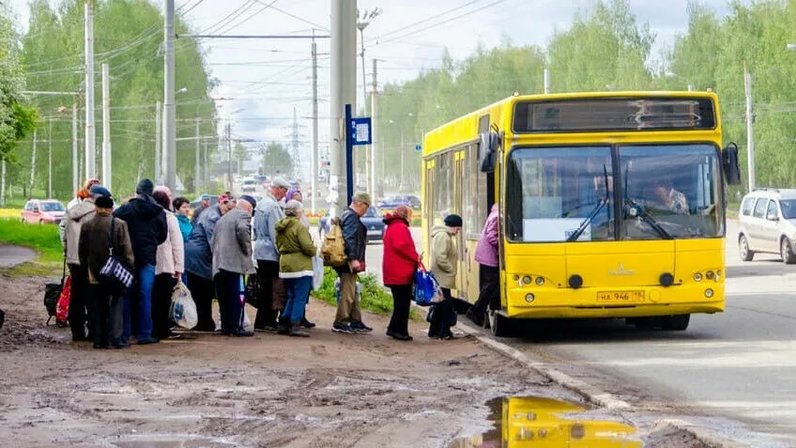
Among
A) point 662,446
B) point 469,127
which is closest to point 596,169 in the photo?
point 469,127

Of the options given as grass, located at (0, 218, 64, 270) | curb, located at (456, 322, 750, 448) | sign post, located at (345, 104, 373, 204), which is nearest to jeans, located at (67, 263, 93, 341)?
curb, located at (456, 322, 750, 448)

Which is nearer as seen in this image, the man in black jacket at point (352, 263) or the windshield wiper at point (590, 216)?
the windshield wiper at point (590, 216)

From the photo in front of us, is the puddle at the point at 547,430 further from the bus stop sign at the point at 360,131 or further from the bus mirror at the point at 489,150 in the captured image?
the bus stop sign at the point at 360,131

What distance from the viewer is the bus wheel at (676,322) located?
18812mm

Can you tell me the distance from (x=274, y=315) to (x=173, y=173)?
53.7 ft

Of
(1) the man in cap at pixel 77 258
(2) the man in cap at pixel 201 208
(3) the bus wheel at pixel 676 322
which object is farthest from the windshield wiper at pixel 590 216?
(1) the man in cap at pixel 77 258

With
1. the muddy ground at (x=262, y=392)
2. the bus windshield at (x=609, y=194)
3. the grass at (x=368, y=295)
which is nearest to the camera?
the muddy ground at (x=262, y=392)

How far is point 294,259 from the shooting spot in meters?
17.9

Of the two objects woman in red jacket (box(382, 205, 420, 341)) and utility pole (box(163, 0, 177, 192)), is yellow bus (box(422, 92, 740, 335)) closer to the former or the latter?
woman in red jacket (box(382, 205, 420, 341))

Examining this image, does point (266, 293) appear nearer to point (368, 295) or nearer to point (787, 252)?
point (368, 295)

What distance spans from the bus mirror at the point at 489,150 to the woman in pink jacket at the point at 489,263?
0.65 metres

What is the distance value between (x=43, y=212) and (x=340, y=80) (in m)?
55.3

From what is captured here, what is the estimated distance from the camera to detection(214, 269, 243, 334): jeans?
17750 millimetres

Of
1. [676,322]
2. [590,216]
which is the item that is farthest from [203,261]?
[676,322]
